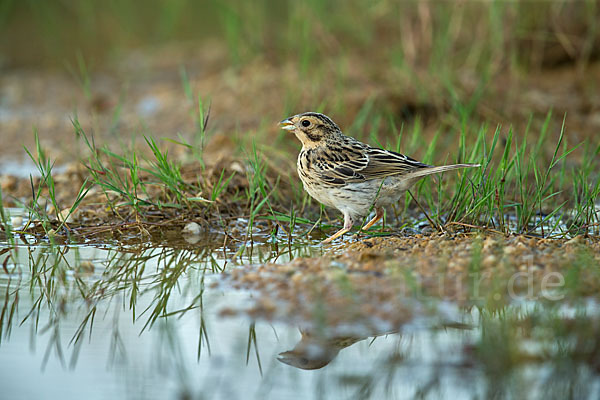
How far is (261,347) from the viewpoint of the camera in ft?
12.0

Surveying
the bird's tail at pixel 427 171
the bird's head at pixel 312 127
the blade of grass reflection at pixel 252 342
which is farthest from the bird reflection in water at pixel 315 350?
the bird's head at pixel 312 127

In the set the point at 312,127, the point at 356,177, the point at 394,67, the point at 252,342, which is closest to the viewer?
the point at 252,342

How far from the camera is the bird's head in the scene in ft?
19.9

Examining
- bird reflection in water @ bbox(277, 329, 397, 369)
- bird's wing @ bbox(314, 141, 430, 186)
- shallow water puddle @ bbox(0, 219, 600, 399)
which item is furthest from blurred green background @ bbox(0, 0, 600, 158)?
bird reflection in water @ bbox(277, 329, 397, 369)

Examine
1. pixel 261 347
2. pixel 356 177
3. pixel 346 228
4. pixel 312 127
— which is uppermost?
pixel 312 127

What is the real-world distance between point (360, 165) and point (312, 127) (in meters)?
0.63

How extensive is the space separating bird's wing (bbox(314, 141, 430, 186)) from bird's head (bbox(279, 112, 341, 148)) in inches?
8.7

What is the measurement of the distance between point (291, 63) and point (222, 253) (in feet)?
18.1

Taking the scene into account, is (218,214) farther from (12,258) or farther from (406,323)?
(406,323)

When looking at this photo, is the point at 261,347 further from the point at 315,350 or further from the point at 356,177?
the point at 356,177

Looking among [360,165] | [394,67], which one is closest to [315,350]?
[360,165]

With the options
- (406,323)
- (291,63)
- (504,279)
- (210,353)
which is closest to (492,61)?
(291,63)

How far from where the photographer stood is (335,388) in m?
3.22

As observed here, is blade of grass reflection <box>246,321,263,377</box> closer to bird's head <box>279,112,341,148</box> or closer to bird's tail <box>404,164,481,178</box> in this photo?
bird's tail <box>404,164,481,178</box>
